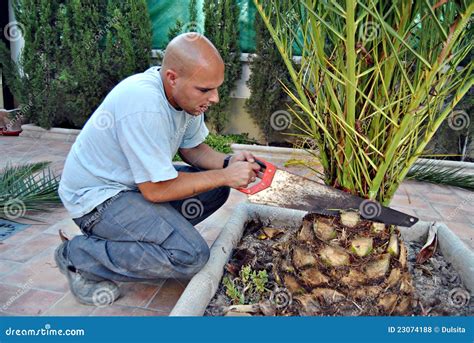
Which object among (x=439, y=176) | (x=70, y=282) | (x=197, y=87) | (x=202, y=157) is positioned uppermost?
(x=197, y=87)

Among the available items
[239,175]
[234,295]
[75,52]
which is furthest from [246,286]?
[75,52]

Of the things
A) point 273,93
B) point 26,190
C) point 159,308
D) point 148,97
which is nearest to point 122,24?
point 273,93

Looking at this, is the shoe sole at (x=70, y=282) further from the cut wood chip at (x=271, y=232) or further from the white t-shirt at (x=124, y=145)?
the cut wood chip at (x=271, y=232)

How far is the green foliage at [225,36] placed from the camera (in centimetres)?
535

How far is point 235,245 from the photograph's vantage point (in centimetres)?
239

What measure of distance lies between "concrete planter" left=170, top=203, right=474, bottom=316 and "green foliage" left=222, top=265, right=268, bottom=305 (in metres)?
0.07

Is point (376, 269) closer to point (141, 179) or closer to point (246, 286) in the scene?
point (246, 286)

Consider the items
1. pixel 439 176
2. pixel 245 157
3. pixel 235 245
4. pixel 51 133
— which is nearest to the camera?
pixel 245 157

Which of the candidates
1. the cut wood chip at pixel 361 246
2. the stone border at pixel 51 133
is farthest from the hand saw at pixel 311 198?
the stone border at pixel 51 133

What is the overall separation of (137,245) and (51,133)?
15.0 feet

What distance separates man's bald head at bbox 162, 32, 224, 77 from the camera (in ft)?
6.14

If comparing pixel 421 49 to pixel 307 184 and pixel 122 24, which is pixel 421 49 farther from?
pixel 122 24

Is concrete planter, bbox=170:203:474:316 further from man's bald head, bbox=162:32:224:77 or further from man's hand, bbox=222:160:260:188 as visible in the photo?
man's bald head, bbox=162:32:224:77

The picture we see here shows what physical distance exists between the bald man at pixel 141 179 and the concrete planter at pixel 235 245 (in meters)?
0.12
